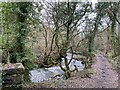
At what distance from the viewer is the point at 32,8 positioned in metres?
2.20

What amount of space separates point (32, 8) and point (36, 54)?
0.45 meters

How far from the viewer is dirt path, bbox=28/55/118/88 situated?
2176 mm

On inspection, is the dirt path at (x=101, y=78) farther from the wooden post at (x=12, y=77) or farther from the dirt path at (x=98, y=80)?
the wooden post at (x=12, y=77)

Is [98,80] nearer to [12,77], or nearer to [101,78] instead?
[101,78]

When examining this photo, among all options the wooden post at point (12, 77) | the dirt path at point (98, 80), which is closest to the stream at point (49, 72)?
the dirt path at point (98, 80)

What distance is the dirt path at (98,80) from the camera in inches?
85.7

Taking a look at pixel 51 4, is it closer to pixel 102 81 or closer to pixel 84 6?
pixel 84 6

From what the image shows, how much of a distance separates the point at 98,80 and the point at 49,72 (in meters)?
0.51

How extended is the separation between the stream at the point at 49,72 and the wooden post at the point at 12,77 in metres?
0.17

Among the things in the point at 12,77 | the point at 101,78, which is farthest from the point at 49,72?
the point at 101,78

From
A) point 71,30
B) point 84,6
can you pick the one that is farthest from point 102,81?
point 84,6

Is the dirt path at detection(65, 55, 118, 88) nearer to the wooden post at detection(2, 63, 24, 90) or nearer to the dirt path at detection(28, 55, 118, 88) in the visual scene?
the dirt path at detection(28, 55, 118, 88)

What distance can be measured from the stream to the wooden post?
173mm

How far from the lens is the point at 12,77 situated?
6.79 feet
